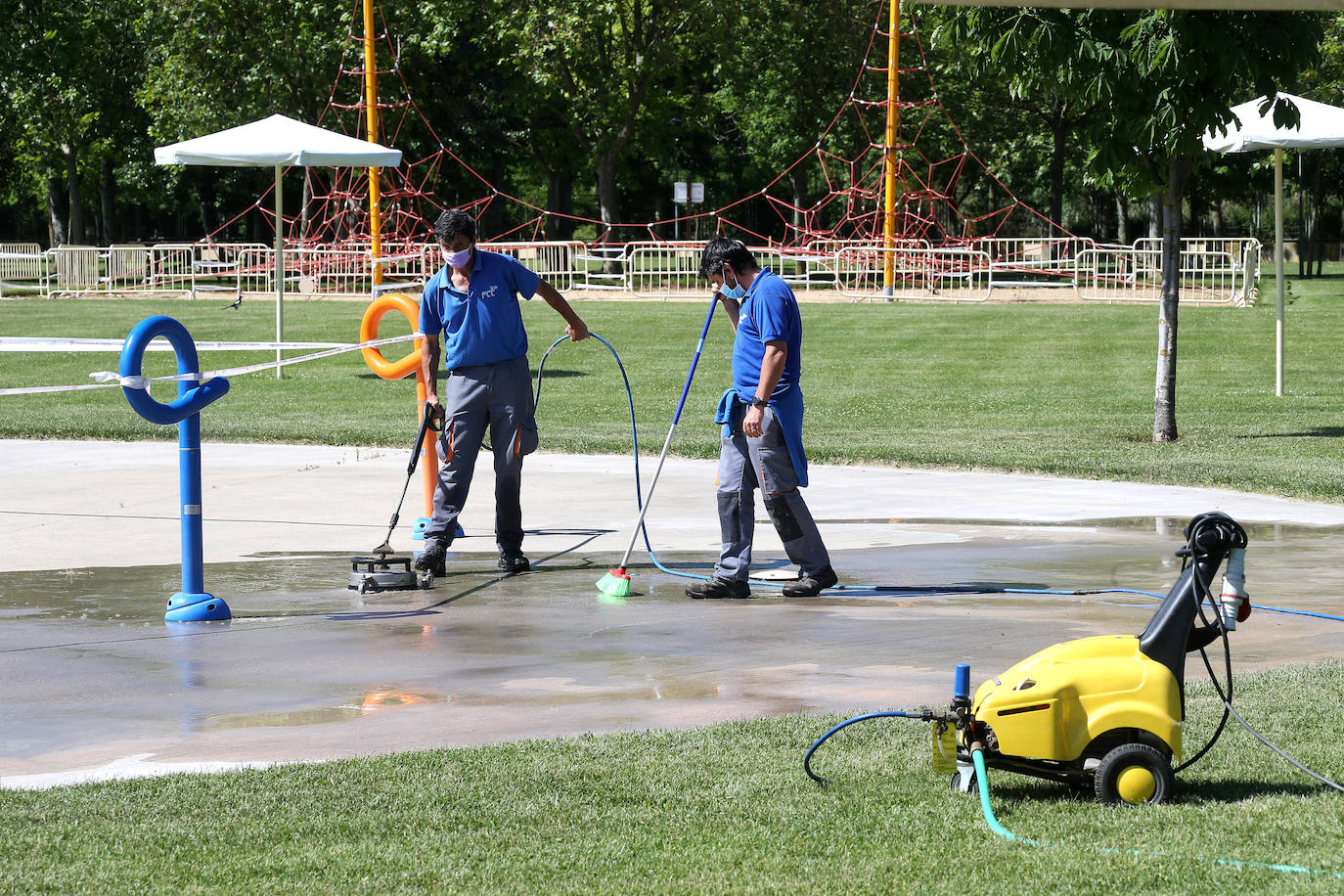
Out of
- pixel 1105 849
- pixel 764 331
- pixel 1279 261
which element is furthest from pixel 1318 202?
pixel 1105 849

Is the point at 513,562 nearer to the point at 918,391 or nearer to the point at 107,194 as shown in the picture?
the point at 918,391

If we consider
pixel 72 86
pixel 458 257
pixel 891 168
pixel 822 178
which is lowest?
pixel 458 257

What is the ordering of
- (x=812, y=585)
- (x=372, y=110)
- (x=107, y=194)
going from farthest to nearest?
(x=107, y=194) → (x=372, y=110) → (x=812, y=585)

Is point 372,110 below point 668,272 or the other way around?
the other way around

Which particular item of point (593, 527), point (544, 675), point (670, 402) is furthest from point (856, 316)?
point (544, 675)

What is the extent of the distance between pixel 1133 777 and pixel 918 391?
13841 mm

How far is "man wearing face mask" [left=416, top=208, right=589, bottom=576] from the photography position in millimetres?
8812

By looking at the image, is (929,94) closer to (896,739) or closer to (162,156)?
(162,156)

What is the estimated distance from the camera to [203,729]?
5734 mm

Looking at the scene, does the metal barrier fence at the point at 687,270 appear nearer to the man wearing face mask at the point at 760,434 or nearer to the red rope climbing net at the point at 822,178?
the red rope climbing net at the point at 822,178

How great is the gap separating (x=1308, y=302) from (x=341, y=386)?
21284 mm

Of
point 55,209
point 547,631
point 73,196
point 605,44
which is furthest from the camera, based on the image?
point 55,209

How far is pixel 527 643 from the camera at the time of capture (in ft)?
23.4

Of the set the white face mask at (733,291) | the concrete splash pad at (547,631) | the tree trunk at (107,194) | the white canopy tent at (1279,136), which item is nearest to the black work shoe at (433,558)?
the concrete splash pad at (547,631)
